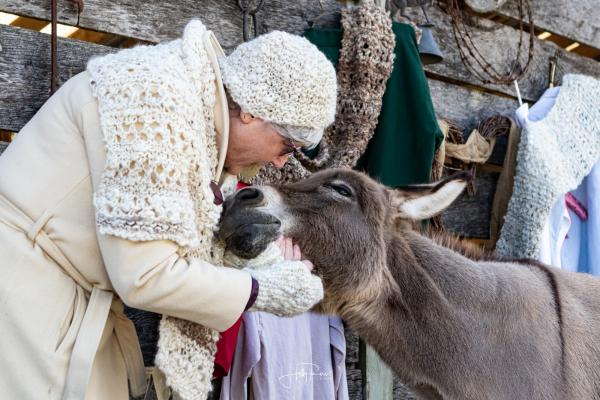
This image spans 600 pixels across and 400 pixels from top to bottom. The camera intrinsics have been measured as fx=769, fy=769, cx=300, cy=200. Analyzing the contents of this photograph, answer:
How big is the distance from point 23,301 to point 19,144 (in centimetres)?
39

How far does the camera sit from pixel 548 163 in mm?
3689

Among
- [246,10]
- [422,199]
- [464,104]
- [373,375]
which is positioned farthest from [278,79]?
[464,104]

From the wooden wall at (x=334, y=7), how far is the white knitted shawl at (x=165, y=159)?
32.1 inches

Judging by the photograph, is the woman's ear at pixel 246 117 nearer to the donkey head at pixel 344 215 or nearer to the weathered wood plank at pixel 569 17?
the donkey head at pixel 344 215

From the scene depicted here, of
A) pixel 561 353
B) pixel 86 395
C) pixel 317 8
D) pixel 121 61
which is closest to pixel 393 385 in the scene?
pixel 561 353

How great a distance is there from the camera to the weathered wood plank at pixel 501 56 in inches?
158

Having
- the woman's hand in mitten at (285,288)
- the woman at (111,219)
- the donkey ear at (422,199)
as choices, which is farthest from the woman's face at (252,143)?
the donkey ear at (422,199)

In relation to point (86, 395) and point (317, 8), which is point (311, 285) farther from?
point (317, 8)

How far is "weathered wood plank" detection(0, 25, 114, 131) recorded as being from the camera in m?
2.62

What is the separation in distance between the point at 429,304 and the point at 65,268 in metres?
1.12

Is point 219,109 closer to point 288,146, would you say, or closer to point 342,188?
point 288,146

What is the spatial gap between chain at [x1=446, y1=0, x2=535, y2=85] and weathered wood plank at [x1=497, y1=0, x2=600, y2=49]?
0.12 metres

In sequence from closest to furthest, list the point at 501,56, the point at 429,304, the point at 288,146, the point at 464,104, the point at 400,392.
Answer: the point at 288,146, the point at 429,304, the point at 400,392, the point at 464,104, the point at 501,56

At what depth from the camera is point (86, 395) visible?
1.95 meters
